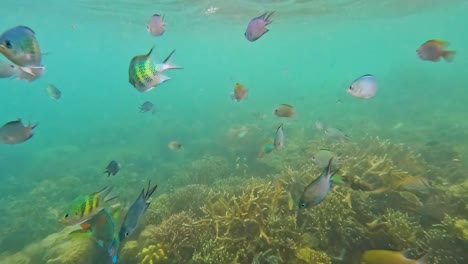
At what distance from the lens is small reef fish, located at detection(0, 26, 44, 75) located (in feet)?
12.3

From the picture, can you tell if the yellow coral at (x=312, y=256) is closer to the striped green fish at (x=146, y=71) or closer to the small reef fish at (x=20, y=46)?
the striped green fish at (x=146, y=71)

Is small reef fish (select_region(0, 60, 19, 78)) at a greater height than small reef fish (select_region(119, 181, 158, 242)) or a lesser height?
greater

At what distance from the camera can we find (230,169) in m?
14.5

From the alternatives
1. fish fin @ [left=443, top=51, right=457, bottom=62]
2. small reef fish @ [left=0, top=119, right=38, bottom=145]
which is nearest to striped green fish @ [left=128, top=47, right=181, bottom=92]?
small reef fish @ [left=0, top=119, right=38, bottom=145]

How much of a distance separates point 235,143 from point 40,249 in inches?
473

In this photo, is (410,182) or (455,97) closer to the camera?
(410,182)

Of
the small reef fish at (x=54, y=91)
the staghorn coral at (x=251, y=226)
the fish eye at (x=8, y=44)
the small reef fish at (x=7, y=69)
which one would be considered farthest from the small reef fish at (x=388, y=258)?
the small reef fish at (x=54, y=91)

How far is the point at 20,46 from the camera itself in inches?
151

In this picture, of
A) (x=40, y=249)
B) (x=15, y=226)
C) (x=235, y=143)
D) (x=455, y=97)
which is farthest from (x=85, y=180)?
(x=455, y=97)

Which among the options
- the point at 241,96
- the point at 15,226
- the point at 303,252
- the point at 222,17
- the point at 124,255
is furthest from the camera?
the point at 222,17

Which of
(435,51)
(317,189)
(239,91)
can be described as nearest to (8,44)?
(317,189)

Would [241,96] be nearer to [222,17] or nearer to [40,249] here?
[40,249]

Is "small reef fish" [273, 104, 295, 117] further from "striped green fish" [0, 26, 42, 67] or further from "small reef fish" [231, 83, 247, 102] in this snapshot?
"striped green fish" [0, 26, 42, 67]

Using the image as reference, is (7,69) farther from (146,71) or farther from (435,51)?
(435,51)
